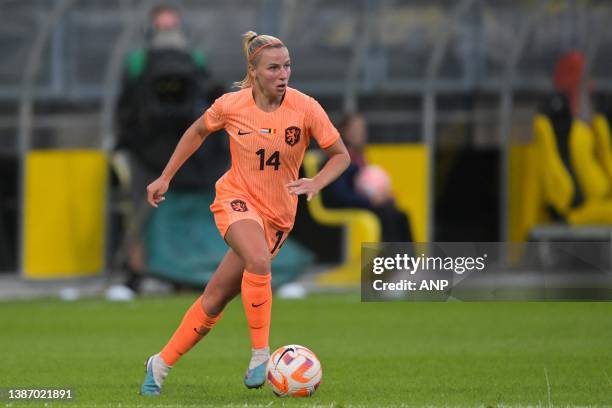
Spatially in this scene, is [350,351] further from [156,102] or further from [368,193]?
[368,193]

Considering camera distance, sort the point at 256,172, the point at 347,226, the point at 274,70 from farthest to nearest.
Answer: the point at 347,226
the point at 256,172
the point at 274,70

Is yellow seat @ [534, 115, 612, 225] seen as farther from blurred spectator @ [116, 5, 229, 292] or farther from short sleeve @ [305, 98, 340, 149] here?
short sleeve @ [305, 98, 340, 149]

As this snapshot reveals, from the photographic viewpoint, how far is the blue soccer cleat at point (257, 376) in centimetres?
802

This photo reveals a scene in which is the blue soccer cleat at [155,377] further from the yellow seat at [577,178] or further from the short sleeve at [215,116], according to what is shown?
the yellow seat at [577,178]

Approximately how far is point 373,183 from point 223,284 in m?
9.45

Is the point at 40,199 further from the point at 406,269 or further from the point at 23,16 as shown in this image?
the point at 406,269

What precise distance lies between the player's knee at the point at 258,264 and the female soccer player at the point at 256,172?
0.22 feet

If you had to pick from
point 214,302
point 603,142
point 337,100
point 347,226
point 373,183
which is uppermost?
point 214,302

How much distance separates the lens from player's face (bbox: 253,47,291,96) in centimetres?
792

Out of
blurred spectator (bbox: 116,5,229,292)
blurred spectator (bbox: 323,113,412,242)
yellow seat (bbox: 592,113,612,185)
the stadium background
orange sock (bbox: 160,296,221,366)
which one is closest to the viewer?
orange sock (bbox: 160,296,221,366)

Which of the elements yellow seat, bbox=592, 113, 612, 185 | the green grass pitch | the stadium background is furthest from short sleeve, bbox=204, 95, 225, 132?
yellow seat, bbox=592, 113, 612, 185

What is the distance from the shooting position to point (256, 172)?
8.05m

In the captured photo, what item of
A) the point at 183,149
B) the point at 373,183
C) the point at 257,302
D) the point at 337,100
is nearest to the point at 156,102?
the point at 373,183

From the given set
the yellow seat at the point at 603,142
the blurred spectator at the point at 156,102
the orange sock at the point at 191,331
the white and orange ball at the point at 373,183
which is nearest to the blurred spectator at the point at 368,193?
the white and orange ball at the point at 373,183
